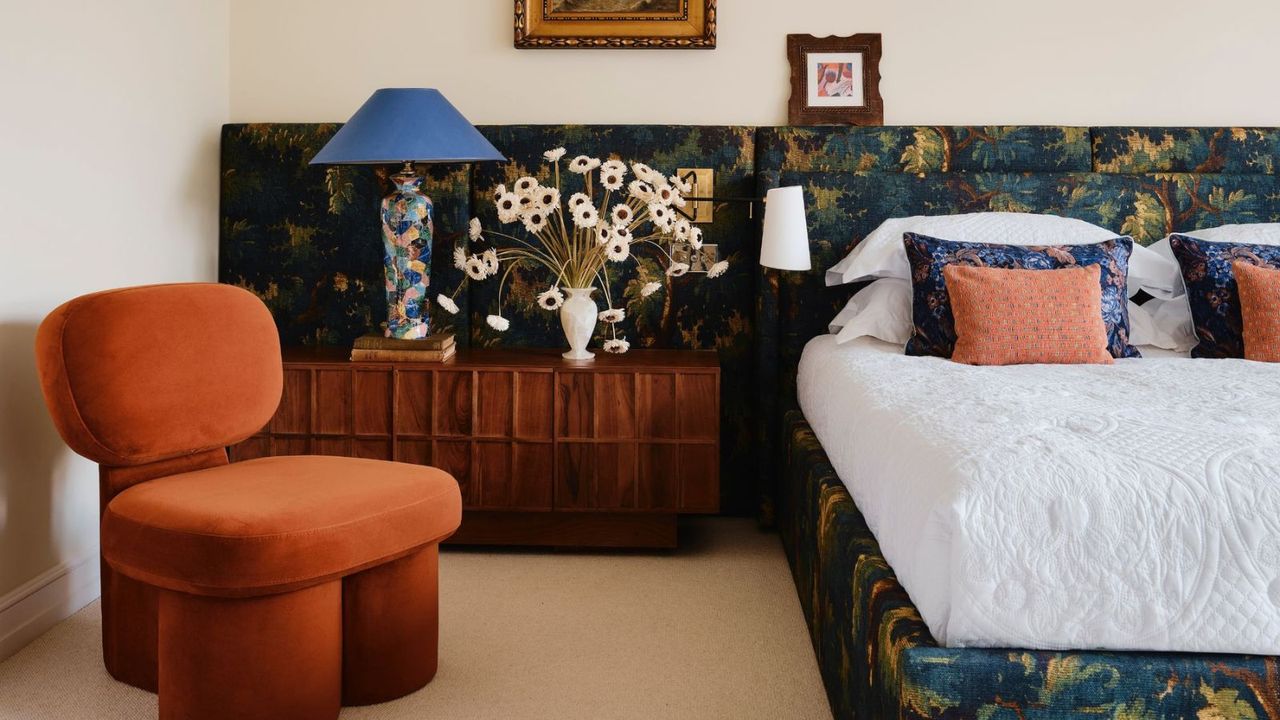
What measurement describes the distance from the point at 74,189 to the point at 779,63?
7.10ft

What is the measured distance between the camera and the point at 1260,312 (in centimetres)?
256

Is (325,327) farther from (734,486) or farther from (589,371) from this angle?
(734,486)

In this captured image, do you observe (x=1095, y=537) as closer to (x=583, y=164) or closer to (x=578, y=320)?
(x=578, y=320)

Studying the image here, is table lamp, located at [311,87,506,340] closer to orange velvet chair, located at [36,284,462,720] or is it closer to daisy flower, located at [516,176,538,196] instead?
daisy flower, located at [516,176,538,196]

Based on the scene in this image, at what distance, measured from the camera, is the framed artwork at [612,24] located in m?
3.34

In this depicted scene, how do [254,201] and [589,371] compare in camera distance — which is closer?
[589,371]

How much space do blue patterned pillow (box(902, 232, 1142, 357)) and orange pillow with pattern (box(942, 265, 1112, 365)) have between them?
9 cm

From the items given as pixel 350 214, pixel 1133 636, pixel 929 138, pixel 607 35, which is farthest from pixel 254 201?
pixel 1133 636

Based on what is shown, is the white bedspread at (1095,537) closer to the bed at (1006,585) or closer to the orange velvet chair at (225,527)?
the bed at (1006,585)

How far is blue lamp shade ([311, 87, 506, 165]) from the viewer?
2785 millimetres

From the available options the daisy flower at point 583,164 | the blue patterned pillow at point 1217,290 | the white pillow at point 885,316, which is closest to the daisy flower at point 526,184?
the daisy flower at point 583,164

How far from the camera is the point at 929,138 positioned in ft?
10.7

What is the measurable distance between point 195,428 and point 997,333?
1.91 m

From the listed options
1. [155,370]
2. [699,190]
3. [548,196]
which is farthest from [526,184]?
[155,370]
